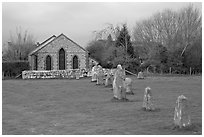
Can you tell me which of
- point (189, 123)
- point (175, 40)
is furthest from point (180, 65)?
point (189, 123)

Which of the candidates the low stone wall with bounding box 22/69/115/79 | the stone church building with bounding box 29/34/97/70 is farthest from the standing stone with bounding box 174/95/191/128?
the stone church building with bounding box 29/34/97/70

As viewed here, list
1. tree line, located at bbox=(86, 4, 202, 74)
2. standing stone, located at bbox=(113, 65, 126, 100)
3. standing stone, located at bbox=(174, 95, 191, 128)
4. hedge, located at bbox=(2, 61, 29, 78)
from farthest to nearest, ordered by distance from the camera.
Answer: tree line, located at bbox=(86, 4, 202, 74) → hedge, located at bbox=(2, 61, 29, 78) → standing stone, located at bbox=(113, 65, 126, 100) → standing stone, located at bbox=(174, 95, 191, 128)

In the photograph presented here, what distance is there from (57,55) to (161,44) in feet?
55.4

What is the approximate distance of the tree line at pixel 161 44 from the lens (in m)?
46.6

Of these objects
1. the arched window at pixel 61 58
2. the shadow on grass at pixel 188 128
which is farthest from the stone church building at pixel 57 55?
the shadow on grass at pixel 188 128

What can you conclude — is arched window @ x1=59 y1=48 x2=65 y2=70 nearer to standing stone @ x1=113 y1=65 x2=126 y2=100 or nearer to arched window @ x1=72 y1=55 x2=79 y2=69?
arched window @ x1=72 y1=55 x2=79 y2=69

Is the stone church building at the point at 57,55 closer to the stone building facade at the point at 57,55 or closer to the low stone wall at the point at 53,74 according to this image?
the stone building facade at the point at 57,55

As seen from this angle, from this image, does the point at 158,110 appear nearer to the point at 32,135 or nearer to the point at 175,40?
the point at 32,135

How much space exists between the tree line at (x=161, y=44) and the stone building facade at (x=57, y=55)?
5978 mm

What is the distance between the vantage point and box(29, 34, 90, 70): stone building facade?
4919cm

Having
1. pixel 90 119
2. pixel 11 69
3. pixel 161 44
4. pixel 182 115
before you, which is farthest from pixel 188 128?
pixel 161 44

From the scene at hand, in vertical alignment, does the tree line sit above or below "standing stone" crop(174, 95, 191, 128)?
above

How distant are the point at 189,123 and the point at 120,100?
620 cm

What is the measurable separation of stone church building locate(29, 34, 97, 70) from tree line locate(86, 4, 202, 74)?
5877mm
